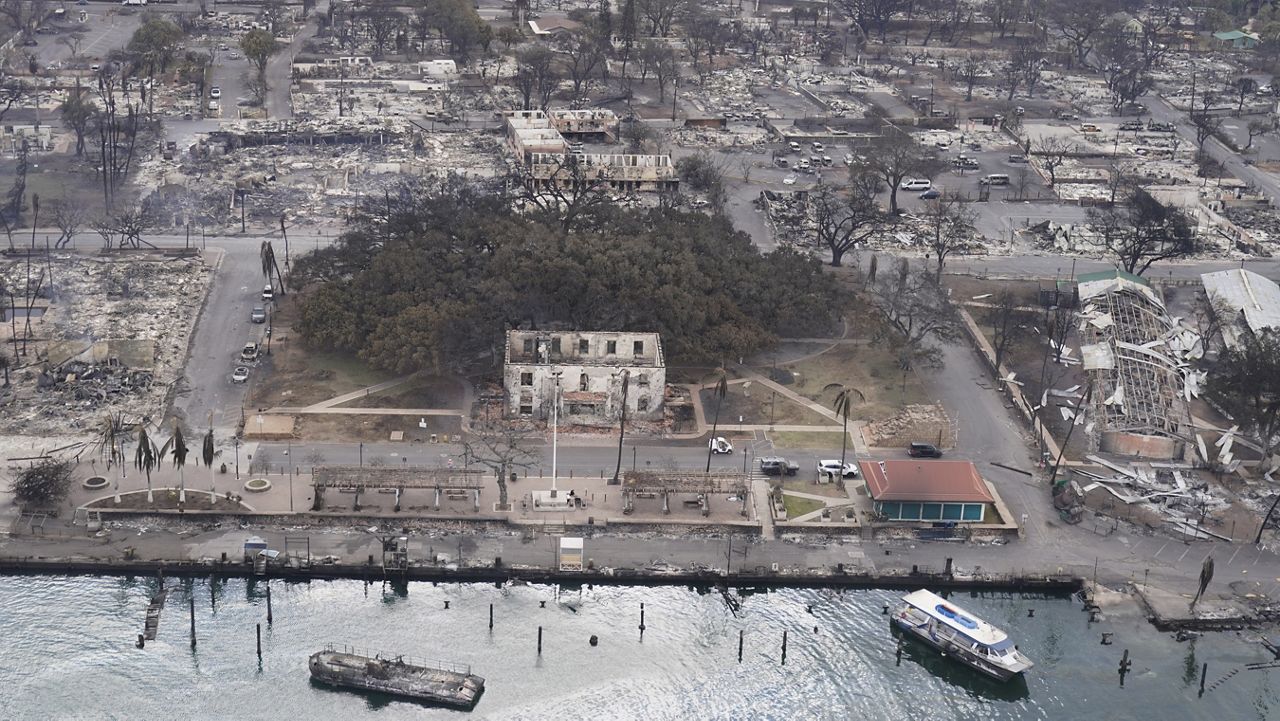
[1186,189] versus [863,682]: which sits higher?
[1186,189]

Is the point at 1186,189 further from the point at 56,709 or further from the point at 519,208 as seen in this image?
the point at 56,709

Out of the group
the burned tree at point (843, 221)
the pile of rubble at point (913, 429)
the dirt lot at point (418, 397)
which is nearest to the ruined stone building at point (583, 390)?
the dirt lot at point (418, 397)

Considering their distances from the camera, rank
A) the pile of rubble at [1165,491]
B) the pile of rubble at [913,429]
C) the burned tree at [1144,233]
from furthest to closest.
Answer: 1. the burned tree at [1144,233]
2. the pile of rubble at [913,429]
3. the pile of rubble at [1165,491]

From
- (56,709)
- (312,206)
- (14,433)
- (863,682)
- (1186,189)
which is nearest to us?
(56,709)

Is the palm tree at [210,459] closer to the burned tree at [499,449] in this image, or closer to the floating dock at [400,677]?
the burned tree at [499,449]

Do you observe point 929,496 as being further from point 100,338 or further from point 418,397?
point 100,338

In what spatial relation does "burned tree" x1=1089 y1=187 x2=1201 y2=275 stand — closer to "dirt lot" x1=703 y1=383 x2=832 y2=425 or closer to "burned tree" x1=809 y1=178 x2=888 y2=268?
"burned tree" x1=809 y1=178 x2=888 y2=268

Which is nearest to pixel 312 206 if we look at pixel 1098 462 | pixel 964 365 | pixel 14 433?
pixel 14 433
